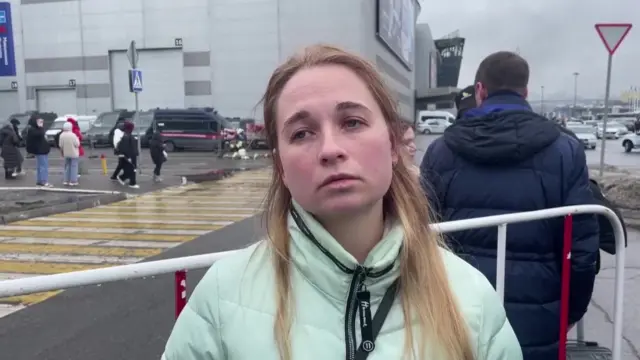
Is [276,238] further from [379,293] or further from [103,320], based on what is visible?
[103,320]

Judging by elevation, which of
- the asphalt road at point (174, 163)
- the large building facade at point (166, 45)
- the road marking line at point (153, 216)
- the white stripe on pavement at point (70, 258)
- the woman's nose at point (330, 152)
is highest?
the large building facade at point (166, 45)

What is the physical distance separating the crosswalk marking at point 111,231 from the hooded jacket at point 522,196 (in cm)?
373

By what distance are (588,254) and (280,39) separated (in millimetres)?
41734

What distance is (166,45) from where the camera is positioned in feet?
147

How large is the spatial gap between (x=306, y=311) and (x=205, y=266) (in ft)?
2.39

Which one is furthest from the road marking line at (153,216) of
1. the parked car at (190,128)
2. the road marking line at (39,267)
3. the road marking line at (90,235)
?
the parked car at (190,128)

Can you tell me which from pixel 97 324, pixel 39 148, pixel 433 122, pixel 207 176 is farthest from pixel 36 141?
pixel 433 122

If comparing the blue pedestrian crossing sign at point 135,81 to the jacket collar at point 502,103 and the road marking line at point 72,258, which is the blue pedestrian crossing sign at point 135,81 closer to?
the road marking line at point 72,258

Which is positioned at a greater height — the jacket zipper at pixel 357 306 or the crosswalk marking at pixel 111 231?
the jacket zipper at pixel 357 306

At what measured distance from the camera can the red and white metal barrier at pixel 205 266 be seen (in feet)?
5.13

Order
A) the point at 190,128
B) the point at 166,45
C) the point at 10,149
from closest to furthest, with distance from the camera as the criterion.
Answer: the point at 10,149 < the point at 190,128 < the point at 166,45

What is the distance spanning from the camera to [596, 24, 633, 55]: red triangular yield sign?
36.1ft

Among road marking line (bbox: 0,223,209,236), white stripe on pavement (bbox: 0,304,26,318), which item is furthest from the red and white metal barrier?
road marking line (bbox: 0,223,209,236)

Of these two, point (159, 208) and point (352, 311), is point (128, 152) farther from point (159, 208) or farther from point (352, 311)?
point (352, 311)
